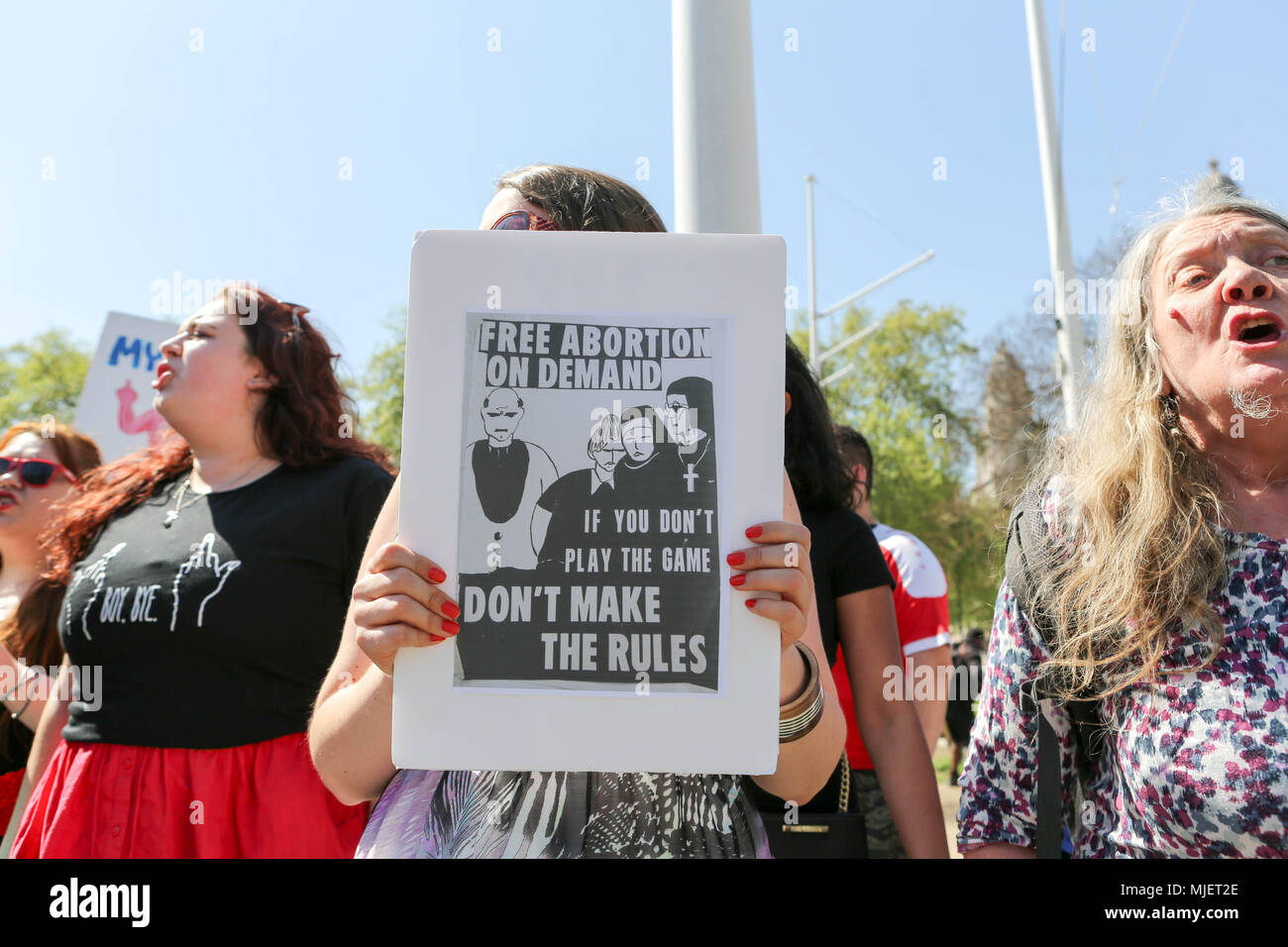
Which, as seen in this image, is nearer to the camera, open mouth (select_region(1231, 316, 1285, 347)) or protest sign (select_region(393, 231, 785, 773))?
protest sign (select_region(393, 231, 785, 773))

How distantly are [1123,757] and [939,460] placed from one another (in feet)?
82.7

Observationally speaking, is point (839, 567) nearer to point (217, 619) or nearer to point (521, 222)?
point (521, 222)

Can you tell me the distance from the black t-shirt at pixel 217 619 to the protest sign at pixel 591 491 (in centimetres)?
105

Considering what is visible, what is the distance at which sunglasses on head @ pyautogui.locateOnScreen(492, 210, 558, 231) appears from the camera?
1.63m

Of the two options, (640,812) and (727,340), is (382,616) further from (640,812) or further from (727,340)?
(727,340)

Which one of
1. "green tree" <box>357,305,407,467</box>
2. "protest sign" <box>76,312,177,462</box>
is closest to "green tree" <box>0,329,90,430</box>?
"green tree" <box>357,305,407,467</box>

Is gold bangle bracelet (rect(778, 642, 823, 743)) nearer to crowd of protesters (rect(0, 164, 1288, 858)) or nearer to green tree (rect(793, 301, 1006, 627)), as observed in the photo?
crowd of protesters (rect(0, 164, 1288, 858))

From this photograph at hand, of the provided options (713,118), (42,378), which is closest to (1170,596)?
(713,118)

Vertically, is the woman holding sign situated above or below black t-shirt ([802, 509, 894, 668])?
below

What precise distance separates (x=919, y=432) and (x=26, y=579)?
24.8 m

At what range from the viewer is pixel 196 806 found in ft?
6.91

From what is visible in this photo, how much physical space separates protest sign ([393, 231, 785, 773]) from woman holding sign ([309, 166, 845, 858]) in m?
0.04
